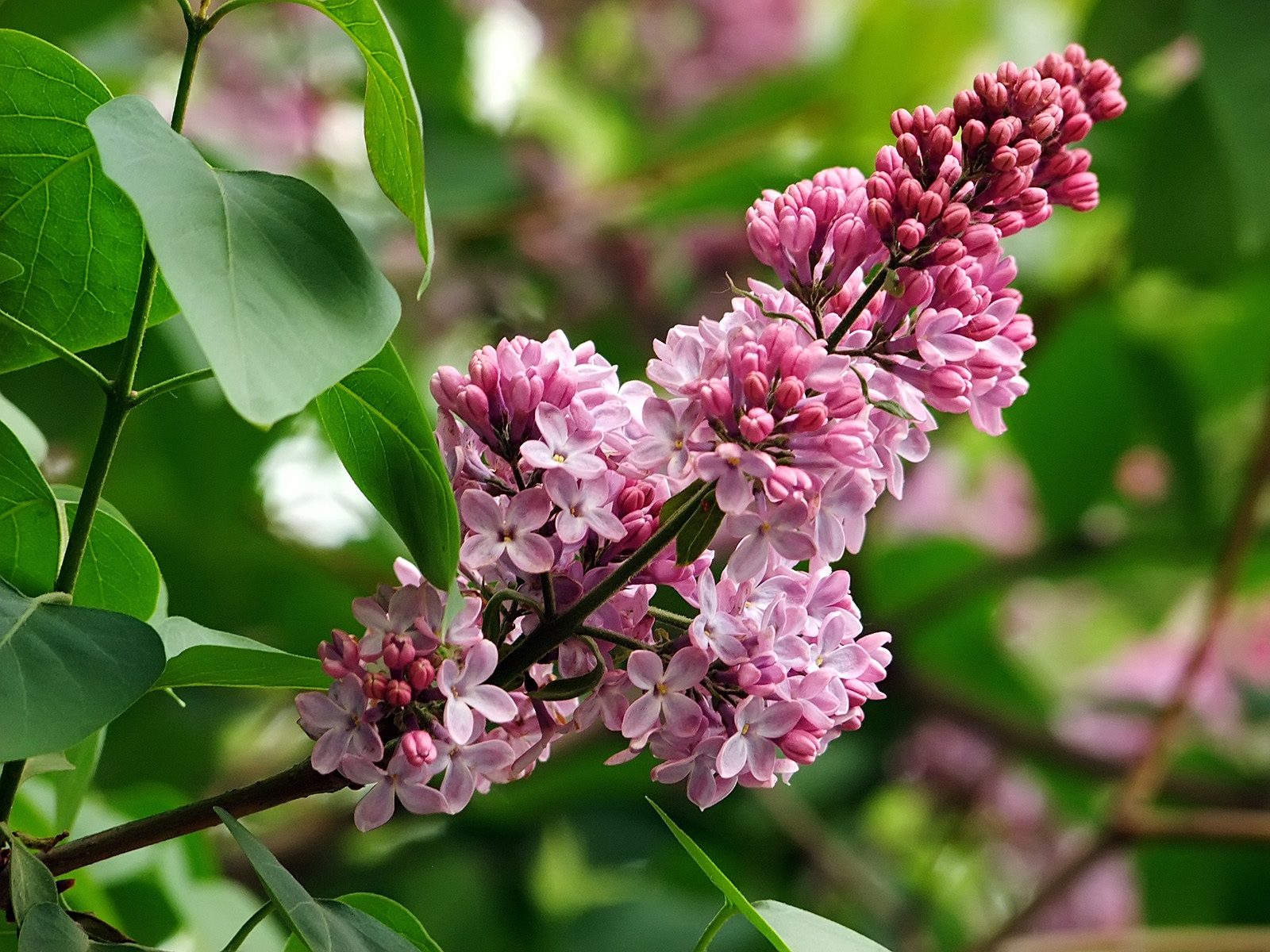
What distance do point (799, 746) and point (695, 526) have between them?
0.07 meters

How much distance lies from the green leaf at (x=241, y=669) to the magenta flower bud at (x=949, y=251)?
0.65ft

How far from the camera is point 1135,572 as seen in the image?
146 centimetres

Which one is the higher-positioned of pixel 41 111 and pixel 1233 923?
pixel 41 111

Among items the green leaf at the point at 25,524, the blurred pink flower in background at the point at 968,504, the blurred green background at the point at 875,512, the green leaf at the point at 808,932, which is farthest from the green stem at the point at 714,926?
the blurred pink flower in background at the point at 968,504

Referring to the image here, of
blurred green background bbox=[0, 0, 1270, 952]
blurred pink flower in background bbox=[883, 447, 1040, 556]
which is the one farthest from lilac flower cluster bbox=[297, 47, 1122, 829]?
blurred pink flower in background bbox=[883, 447, 1040, 556]

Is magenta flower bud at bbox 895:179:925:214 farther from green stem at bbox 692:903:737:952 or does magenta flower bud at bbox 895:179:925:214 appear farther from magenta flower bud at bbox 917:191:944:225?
green stem at bbox 692:903:737:952

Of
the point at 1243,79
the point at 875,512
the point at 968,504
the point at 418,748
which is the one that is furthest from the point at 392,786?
the point at 968,504

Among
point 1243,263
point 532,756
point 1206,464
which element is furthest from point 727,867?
point 532,756

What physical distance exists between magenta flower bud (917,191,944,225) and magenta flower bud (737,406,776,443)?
70 mm

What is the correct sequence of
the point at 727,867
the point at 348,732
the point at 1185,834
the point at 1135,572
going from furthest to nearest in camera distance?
the point at 1135,572 → the point at 727,867 → the point at 1185,834 → the point at 348,732

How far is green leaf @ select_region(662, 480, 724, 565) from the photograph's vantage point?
35cm

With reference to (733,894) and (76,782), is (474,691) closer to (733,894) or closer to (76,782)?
(733,894)

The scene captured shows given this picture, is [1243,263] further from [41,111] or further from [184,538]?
[41,111]

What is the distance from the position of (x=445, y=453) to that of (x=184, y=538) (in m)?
0.82
